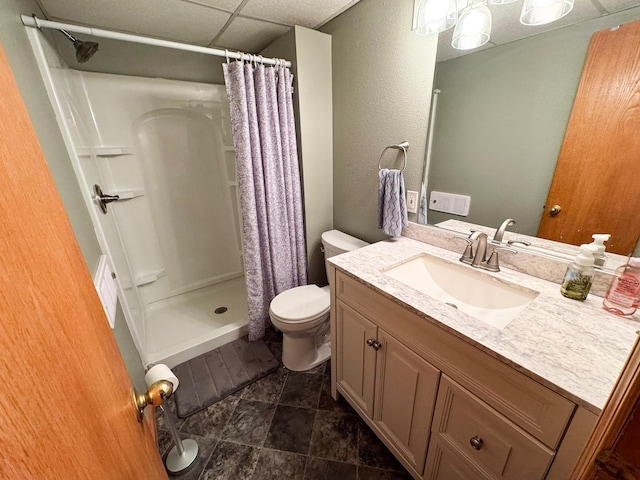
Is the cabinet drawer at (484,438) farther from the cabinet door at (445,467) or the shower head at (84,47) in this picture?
the shower head at (84,47)

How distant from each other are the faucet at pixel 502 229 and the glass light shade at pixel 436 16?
0.84 metres

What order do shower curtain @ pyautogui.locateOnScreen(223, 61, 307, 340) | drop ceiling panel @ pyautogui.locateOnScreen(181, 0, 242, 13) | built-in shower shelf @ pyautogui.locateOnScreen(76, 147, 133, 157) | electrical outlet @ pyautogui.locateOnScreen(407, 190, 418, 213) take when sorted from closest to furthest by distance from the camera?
1. drop ceiling panel @ pyautogui.locateOnScreen(181, 0, 242, 13)
2. electrical outlet @ pyautogui.locateOnScreen(407, 190, 418, 213)
3. shower curtain @ pyautogui.locateOnScreen(223, 61, 307, 340)
4. built-in shower shelf @ pyautogui.locateOnScreen(76, 147, 133, 157)

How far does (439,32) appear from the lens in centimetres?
110

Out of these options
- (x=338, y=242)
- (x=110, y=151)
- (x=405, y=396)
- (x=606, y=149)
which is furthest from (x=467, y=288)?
(x=110, y=151)

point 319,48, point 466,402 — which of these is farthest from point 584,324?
point 319,48

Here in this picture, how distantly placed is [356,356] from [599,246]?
96 cm

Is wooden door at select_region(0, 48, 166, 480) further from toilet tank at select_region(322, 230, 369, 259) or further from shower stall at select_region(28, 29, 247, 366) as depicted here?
toilet tank at select_region(322, 230, 369, 259)

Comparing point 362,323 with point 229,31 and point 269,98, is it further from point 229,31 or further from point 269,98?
point 229,31

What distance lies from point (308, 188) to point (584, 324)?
150 centimetres

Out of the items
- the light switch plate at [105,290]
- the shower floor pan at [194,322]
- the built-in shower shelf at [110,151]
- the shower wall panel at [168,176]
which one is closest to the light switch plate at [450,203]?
the light switch plate at [105,290]

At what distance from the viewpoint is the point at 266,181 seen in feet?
5.44

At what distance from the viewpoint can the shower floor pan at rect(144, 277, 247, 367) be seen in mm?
1720

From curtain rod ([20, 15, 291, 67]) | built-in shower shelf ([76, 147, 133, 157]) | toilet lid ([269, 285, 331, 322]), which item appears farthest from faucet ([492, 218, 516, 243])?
built-in shower shelf ([76, 147, 133, 157])

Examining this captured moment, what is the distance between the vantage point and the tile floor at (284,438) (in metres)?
1.15
